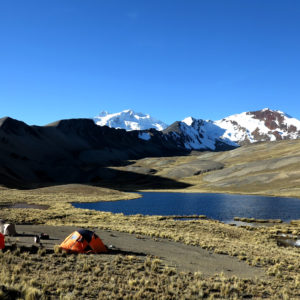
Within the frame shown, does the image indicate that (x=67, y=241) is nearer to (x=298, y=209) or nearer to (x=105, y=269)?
(x=105, y=269)

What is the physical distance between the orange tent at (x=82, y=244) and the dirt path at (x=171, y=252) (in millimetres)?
1231

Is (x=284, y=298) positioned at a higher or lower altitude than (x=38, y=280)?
lower

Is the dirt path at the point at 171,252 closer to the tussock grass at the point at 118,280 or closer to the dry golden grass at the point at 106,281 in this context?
the tussock grass at the point at 118,280

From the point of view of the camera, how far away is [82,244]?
23.6 meters

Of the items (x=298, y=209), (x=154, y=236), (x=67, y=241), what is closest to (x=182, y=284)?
(x=67, y=241)

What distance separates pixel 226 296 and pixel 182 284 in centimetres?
253

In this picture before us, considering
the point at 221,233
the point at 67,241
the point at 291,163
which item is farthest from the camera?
the point at 291,163

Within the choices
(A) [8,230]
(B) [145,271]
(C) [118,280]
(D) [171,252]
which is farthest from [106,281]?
(A) [8,230]

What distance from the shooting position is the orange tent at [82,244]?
23305 mm

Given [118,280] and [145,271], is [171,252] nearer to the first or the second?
[145,271]

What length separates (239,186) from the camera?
167125 millimetres

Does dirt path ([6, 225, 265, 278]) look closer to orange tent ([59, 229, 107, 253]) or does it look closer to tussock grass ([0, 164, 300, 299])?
orange tent ([59, 229, 107, 253])

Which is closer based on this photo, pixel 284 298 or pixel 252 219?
pixel 284 298

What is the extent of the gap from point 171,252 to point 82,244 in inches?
329
